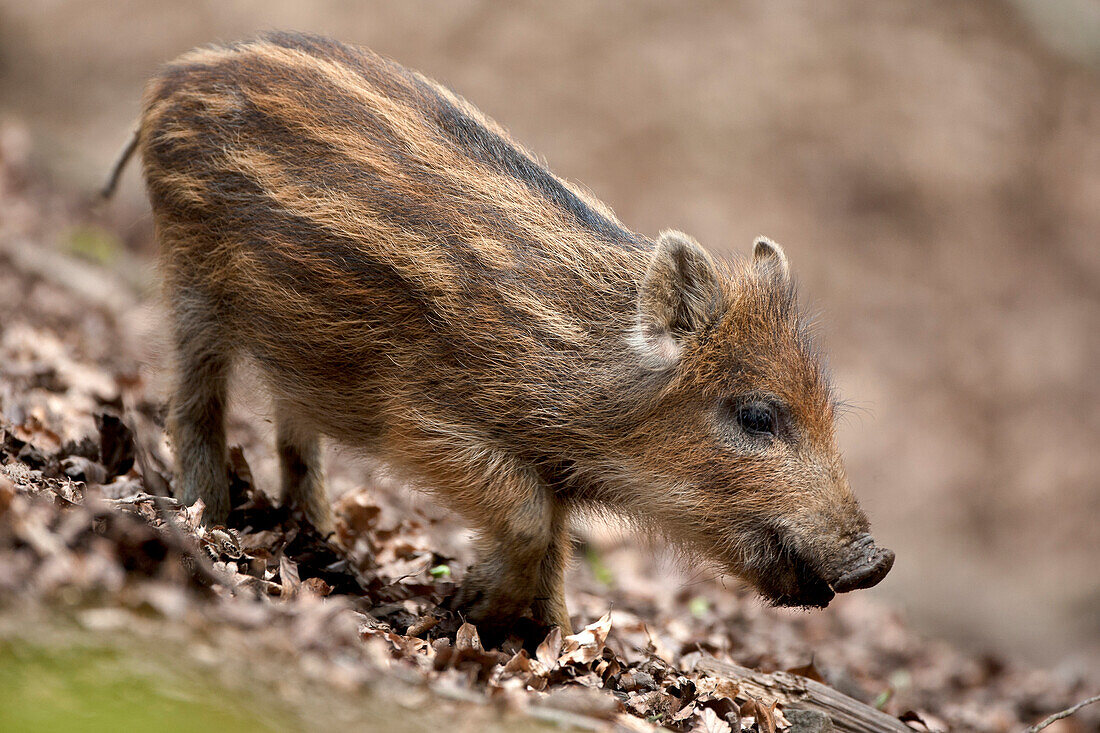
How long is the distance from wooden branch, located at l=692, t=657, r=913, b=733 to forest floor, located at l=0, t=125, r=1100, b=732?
2 centimetres

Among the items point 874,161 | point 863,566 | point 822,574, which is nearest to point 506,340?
→ point 822,574

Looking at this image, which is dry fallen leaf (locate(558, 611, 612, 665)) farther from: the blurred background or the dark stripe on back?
the blurred background

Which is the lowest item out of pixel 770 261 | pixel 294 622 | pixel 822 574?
pixel 294 622

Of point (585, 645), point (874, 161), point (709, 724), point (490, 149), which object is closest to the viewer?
point (709, 724)

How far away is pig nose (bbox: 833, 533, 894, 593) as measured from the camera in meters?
4.40

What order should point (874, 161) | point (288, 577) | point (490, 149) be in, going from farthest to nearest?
point (874, 161), point (490, 149), point (288, 577)

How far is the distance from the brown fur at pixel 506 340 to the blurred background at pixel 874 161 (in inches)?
289

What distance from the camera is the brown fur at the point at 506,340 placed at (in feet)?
15.7

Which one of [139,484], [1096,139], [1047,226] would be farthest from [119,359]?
[1096,139]

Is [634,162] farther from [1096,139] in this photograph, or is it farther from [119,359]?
[119,359]

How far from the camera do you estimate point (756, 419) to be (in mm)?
4848

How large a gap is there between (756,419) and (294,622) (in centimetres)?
236

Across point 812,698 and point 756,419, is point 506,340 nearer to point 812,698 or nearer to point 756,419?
point 756,419

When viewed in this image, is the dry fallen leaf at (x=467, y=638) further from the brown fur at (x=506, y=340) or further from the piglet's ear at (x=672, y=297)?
the piglet's ear at (x=672, y=297)
